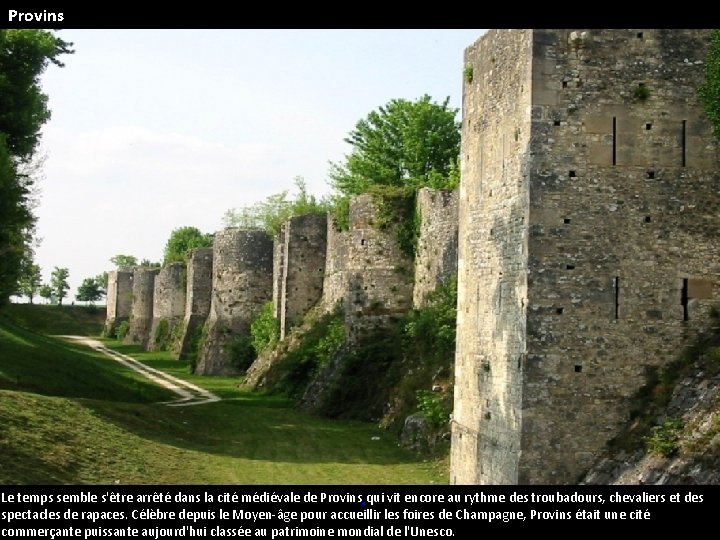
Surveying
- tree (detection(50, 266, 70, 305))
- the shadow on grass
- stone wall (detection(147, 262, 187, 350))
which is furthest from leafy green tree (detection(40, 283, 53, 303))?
the shadow on grass

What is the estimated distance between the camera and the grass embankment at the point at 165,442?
1805 cm

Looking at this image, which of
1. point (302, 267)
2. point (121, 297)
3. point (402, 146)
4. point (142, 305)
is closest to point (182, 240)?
point (121, 297)

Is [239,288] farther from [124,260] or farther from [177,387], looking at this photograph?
[124,260]

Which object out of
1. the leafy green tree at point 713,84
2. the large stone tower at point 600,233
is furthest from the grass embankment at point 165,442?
the leafy green tree at point 713,84

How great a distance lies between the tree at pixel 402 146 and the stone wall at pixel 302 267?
24.2ft

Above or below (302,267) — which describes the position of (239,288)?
below

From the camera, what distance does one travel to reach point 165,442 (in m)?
22.5

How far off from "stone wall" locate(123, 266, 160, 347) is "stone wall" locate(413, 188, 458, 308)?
50.3 metres

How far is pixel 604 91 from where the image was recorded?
15.0 meters

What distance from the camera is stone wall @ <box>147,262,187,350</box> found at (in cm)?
6838

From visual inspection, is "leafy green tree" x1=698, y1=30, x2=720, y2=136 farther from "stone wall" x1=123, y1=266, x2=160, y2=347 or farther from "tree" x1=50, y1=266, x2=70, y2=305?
"tree" x1=50, y1=266, x2=70, y2=305

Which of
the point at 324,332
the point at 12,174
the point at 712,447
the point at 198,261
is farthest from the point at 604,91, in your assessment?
the point at 198,261

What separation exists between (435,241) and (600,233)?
15.4 m


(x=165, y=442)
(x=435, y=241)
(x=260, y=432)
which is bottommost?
(x=260, y=432)
